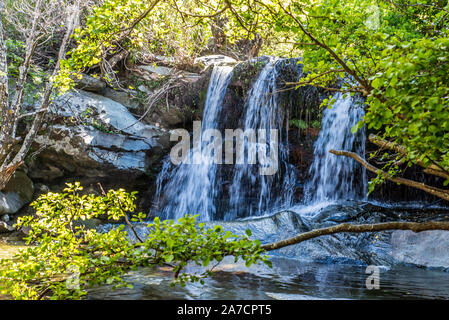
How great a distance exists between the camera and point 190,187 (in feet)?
34.7

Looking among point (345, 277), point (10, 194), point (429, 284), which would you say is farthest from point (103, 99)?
point (429, 284)

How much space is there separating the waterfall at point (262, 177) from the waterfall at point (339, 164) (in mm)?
784

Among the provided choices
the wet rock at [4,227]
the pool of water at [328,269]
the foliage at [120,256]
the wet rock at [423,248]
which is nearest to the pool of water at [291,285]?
the pool of water at [328,269]

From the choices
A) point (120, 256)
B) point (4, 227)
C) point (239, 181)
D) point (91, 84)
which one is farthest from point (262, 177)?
point (120, 256)

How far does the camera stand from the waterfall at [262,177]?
1011 centimetres

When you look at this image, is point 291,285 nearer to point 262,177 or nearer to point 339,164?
point 262,177

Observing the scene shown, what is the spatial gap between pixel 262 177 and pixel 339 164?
2408mm

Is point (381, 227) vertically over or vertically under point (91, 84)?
under

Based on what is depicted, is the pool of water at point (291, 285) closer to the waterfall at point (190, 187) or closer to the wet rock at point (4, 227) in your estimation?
the waterfall at point (190, 187)

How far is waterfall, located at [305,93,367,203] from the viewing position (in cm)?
971

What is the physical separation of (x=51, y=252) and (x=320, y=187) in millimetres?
8631

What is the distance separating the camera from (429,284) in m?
4.67

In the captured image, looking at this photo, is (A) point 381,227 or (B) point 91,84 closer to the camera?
(A) point 381,227

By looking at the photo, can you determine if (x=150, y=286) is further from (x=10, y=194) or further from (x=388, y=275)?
(x=10, y=194)
